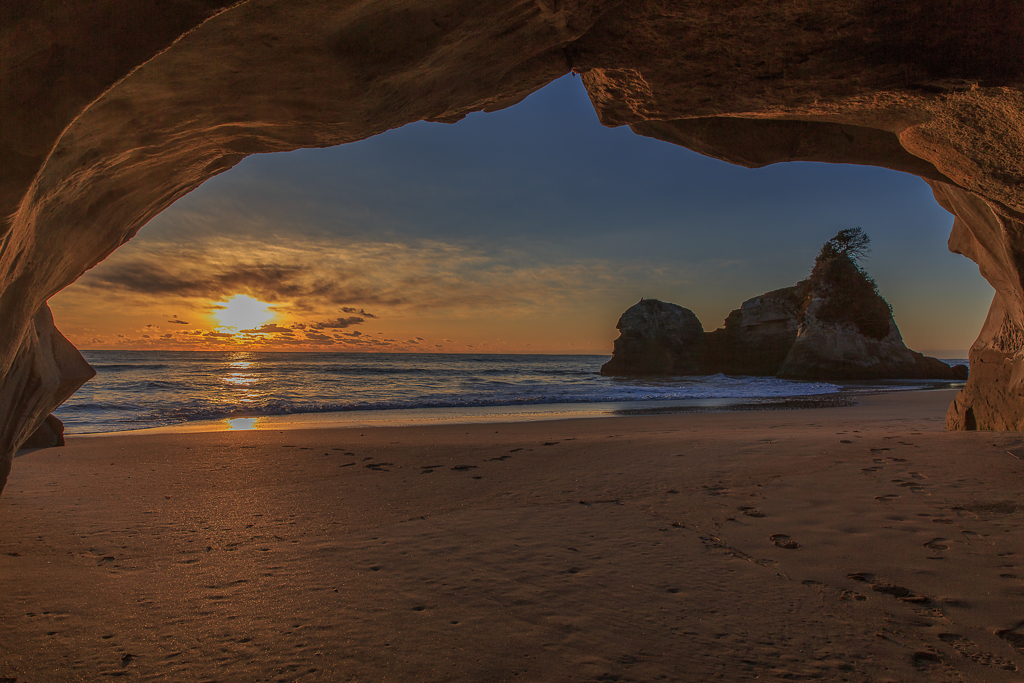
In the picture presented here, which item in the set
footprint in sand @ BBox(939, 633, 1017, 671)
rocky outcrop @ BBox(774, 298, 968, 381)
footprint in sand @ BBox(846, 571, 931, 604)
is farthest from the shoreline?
rocky outcrop @ BBox(774, 298, 968, 381)

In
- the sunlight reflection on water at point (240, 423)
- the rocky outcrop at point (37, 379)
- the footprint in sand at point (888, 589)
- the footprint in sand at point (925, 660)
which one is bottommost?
the sunlight reflection on water at point (240, 423)

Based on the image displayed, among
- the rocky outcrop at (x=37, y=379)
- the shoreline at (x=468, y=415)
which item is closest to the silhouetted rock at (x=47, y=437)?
the shoreline at (x=468, y=415)

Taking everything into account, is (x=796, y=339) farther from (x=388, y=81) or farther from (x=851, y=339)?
(x=388, y=81)

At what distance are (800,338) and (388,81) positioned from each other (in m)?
26.4

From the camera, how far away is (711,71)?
8.31ft

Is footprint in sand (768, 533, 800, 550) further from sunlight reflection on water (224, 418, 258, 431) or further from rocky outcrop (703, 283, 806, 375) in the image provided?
rocky outcrop (703, 283, 806, 375)

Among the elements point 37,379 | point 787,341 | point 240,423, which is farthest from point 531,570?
point 787,341

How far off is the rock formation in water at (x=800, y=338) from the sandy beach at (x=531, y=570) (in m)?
20.9

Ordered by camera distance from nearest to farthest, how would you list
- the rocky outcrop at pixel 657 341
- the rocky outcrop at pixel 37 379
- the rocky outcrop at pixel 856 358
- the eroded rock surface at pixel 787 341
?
the rocky outcrop at pixel 37 379, the rocky outcrop at pixel 856 358, the eroded rock surface at pixel 787 341, the rocky outcrop at pixel 657 341

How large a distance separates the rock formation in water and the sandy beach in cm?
2089

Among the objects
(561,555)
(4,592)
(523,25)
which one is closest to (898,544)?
(561,555)

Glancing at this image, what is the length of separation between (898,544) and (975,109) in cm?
233

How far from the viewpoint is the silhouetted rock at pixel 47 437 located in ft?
19.9

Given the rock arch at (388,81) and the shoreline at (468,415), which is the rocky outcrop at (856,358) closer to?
the shoreline at (468,415)
